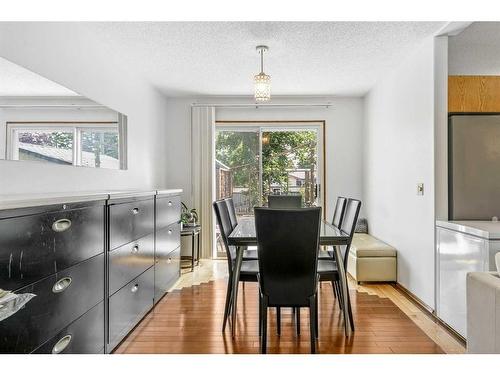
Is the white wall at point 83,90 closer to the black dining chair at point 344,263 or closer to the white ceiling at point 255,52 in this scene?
the white ceiling at point 255,52

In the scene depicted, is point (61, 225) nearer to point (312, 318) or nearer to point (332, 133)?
point (312, 318)

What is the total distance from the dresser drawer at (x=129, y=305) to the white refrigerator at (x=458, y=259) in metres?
2.35

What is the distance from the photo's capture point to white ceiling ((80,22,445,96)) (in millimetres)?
2668

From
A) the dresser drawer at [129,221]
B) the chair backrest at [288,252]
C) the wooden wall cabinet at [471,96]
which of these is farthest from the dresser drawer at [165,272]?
the wooden wall cabinet at [471,96]

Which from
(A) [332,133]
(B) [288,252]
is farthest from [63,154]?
(A) [332,133]

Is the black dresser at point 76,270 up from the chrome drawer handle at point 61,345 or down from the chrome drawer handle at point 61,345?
up

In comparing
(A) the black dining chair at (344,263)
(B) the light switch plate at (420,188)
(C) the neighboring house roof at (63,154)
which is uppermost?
(C) the neighboring house roof at (63,154)

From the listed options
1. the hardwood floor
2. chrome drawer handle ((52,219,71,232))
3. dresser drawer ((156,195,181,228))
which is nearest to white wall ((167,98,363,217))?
dresser drawer ((156,195,181,228))

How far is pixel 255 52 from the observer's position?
10.4 feet

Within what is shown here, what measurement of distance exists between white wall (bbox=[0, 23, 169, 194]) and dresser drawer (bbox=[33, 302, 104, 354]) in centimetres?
85

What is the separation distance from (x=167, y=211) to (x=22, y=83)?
5.83 feet

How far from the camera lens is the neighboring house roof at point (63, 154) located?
207cm

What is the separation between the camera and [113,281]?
217 centimetres

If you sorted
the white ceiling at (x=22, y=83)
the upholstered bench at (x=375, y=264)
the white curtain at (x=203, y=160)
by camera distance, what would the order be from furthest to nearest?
the white curtain at (x=203, y=160), the upholstered bench at (x=375, y=264), the white ceiling at (x=22, y=83)
